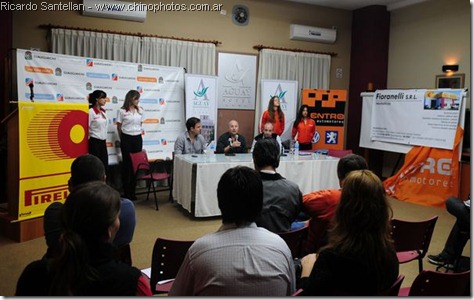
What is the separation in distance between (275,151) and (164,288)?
115cm

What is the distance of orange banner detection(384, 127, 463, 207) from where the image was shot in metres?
5.91

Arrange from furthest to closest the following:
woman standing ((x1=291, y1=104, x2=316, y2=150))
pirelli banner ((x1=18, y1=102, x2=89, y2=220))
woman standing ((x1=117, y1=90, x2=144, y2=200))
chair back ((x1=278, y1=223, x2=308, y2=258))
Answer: woman standing ((x1=291, y1=104, x2=316, y2=150)), woman standing ((x1=117, y1=90, x2=144, y2=200)), pirelli banner ((x1=18, y1=102, x2=89, y2=220)), chair back ((x1=278, y1=223, x2=308, y2=258))

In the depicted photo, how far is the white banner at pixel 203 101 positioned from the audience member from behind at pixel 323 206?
13.9ft

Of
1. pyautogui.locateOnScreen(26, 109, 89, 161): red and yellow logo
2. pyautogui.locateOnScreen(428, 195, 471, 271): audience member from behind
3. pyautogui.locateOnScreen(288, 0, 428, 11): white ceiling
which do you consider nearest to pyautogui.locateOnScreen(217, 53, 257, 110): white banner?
pyautogui.locateOnScreen(288, 0, 428, 11): white ceiling

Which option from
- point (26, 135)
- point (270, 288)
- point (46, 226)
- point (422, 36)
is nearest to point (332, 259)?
point (270, 288)

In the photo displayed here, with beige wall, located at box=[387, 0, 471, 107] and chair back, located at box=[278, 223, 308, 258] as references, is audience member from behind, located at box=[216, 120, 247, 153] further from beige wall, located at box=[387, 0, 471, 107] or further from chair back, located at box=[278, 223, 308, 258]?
beige wall, located at box=[387, 0, 471, 107]

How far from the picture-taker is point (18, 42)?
5.79m

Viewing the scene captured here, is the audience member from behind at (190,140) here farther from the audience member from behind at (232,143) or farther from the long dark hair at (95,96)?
the long dark hair at (95,96)

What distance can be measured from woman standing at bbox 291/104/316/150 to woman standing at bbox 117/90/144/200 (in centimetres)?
272

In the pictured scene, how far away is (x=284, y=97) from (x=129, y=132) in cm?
287

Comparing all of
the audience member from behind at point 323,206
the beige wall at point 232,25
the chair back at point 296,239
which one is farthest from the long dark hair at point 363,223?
the beige wall at point 232,25

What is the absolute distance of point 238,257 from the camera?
1.40 metres

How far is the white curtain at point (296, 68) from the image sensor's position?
7465 millimetres

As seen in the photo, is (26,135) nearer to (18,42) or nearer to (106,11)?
(18,42)
